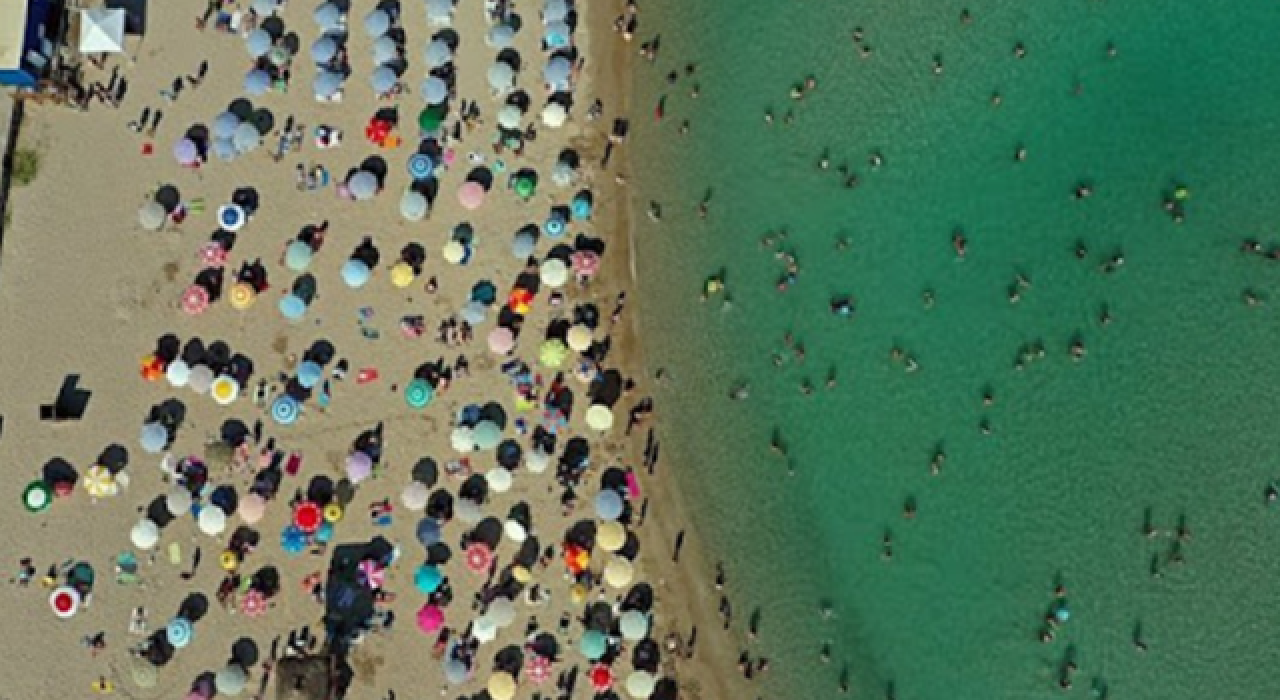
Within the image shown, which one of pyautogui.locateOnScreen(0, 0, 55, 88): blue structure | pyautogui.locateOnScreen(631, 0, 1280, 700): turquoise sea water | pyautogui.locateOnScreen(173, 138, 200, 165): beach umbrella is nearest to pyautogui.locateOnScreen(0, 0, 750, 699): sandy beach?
pyautogui.locateOnScreen(173, 138, 200, 165): beach umbrella

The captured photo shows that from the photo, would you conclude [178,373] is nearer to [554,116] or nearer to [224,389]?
[224,389]

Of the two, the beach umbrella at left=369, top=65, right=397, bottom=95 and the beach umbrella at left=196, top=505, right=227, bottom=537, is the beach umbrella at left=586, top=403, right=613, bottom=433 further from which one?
the beach umbrella at left=369, top=65, right=397, bottom=95

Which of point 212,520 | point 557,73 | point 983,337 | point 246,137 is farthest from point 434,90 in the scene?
point 983,337

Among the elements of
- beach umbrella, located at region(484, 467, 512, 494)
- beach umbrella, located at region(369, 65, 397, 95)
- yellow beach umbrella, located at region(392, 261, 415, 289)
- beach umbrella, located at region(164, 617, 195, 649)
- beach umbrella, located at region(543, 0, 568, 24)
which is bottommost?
beach umbrella, located at region(164, 617, 195, 649)

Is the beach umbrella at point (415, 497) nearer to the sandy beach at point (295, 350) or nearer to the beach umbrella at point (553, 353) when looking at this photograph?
the sandy beach at point (295, 350)

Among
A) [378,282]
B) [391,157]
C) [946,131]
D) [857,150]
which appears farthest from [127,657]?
[946,131]

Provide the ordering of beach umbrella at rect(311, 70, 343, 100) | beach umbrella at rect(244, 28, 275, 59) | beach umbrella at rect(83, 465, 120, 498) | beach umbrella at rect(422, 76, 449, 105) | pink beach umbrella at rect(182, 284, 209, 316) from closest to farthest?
beach umbrella at rect(83, 465, 120, 498), pink beach umbrella at rect(182, 284, 209, 316), beach umbrella at rect(422, 76, 449, 105), beach umbrella at rect(311, 70, 343, 100), beach umbrella at rect(244, 28, 275, 59)
